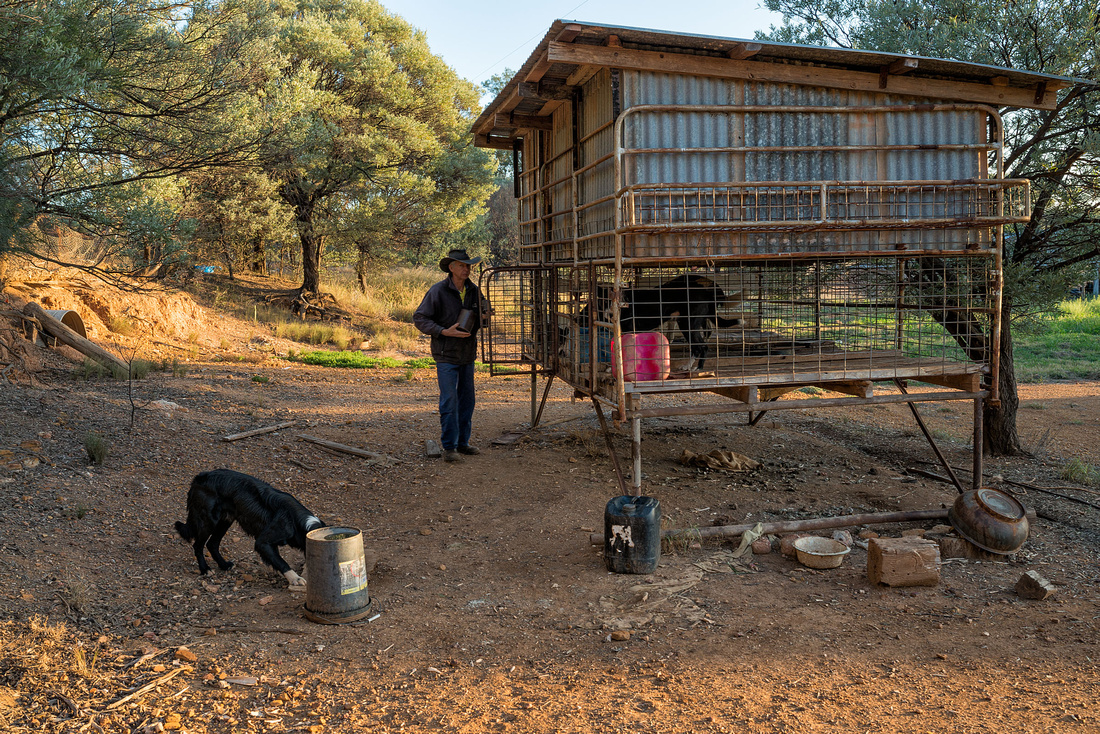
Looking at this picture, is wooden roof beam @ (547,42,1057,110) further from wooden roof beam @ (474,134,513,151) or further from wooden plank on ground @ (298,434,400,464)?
wooden plank on ground @ (298,434,400,464)

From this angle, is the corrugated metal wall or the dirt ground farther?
the corrugated metal wall

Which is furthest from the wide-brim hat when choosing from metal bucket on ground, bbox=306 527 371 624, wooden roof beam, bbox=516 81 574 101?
metal bucket on ground, bbox=306 527 371 624

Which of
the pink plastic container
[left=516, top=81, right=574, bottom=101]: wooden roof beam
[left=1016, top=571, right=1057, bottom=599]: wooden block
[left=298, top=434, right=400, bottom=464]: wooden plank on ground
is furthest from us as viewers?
[left=298, top=434, right=400, bottom=464]: wooden plank on ground

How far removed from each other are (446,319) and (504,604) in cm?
417

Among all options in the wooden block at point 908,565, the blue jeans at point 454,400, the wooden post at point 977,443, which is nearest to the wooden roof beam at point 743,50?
the wooden post at point 977,443

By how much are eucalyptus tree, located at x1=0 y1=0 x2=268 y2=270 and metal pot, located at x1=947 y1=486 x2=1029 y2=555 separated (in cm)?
783

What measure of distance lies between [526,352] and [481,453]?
1.73 m

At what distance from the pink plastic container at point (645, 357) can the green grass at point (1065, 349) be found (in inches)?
423

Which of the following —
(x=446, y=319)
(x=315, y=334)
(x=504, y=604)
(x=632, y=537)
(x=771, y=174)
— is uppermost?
(x=771, y=174)

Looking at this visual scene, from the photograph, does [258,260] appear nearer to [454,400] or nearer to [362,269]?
[362,269]

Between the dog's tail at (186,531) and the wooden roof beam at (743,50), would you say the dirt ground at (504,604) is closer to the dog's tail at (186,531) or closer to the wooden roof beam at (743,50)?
the dog's tail at (186,531)

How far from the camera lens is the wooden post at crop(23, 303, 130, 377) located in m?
11.2

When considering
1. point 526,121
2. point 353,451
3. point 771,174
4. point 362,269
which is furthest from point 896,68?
point 362,269

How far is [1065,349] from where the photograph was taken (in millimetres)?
19766
